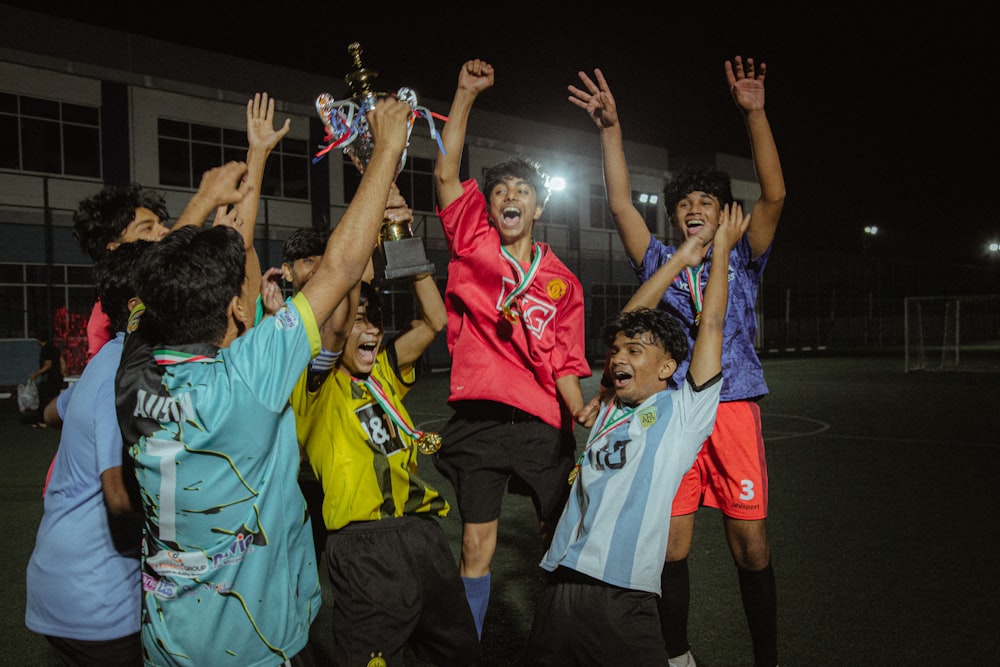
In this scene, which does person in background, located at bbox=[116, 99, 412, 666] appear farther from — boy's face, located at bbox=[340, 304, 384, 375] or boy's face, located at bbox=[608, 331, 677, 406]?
boy's face, located at bbox=[608, 331, 677, 406]

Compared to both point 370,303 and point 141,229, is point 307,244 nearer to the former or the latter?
point 370,303

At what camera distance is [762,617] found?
314 cm

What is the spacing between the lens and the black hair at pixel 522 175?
3410 millimetres

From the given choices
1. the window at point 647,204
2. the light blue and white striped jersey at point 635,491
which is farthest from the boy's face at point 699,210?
the window at point 647,204

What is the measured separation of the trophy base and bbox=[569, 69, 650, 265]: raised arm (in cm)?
Answer: 119

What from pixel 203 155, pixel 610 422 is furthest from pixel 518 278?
pixel 203 155

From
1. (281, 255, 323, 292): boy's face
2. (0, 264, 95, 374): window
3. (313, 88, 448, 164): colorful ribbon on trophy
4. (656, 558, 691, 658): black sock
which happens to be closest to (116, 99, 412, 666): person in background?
(313, 88, 448, 164): colorful ribbon on trophy

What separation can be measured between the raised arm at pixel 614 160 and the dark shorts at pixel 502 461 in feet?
3.24

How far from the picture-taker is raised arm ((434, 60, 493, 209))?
10.7 feet

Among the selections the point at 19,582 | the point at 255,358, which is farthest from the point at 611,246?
the point at 255,358

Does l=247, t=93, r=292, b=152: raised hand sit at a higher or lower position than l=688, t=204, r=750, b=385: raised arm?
higher

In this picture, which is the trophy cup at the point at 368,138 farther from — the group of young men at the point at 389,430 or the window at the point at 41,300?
the window at the point at 41,300

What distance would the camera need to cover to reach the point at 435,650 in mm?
2773

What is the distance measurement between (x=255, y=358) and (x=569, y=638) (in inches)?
57.2
